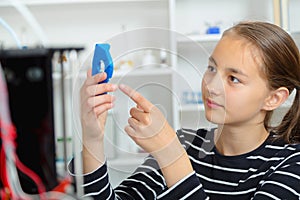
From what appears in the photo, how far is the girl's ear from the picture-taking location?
0.87 meters

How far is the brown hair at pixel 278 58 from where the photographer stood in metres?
0.81

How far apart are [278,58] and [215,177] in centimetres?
25

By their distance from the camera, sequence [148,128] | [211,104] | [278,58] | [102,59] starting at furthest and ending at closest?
1. [278,58]
2. [211,104]
3. [148,128]
4. [102,59]

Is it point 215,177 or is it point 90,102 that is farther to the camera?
point 215,177

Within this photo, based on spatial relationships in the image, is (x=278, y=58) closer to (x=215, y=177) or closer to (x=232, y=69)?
(x=232, y=69)

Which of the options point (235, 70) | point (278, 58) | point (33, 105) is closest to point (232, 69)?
point (235, 70)

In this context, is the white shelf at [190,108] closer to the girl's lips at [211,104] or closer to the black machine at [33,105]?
the girl's lips at [211,104]

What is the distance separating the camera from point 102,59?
482 millimetres

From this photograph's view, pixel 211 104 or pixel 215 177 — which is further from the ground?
pixel 211 104

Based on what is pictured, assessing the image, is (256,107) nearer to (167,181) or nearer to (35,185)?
(167,181)

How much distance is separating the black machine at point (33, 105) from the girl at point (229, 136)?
0.15 meters

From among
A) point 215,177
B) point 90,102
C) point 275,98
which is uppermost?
point 90,102

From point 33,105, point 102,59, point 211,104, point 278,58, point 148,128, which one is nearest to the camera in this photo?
point 33,105

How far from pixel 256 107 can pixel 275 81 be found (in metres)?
0.06
